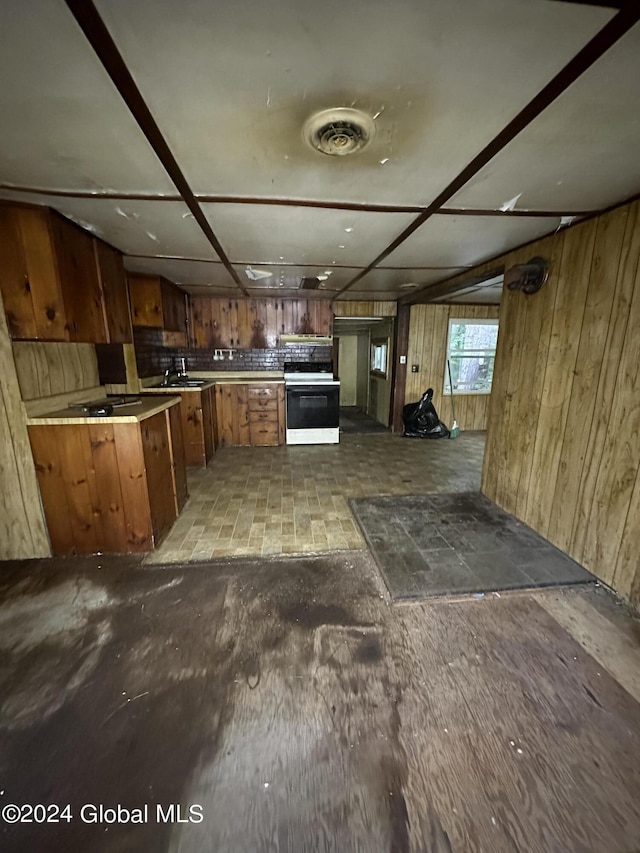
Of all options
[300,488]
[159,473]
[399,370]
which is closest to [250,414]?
[300,488]

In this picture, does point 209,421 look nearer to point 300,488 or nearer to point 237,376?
point 237,376

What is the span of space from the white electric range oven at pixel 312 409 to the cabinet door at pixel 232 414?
1.94 ft

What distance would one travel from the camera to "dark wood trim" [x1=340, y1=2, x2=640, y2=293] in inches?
31.2

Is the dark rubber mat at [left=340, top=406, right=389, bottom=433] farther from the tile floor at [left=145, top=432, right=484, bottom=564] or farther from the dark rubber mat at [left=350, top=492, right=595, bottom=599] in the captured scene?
the dark rubber mat at [left=350, top=492, right=595, bottom=599]

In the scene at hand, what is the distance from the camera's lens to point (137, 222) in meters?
2.04

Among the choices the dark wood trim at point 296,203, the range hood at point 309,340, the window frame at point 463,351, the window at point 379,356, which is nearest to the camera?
the dark wood trim at point 296,203

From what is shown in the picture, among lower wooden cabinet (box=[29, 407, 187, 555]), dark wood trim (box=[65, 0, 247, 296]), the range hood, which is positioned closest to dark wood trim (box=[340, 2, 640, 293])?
dark wood trim (box=[65, 0, 247, 296])

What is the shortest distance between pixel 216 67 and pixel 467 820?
89.0 inches

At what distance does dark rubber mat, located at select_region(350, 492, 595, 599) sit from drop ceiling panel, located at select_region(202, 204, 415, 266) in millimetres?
2072

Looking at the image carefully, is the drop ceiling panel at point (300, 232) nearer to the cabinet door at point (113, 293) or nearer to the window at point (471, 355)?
the cabinet door at point (113, 293)

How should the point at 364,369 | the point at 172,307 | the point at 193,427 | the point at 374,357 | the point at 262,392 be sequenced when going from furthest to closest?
the point at 364,369 → the point at 374,357 → the point at 262,392 → the point at 172,307 → the point at 193,427

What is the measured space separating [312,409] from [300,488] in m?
1.63

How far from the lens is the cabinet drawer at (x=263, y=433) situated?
15.7 ft

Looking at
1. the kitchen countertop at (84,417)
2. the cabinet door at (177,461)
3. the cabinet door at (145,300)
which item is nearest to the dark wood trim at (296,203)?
the kitchen countertop at (84,417)
